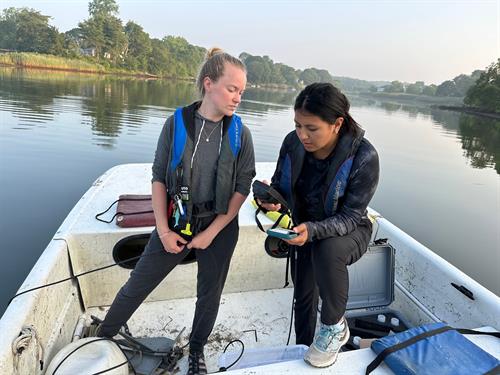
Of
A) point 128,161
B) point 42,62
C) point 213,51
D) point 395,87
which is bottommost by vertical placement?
point 128,161

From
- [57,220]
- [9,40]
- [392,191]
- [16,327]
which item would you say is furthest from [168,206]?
[9,40]

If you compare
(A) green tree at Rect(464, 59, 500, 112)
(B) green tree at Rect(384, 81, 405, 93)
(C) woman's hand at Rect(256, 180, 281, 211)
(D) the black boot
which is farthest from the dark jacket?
(B) green tree at Rect(384, 81, 405, 93)

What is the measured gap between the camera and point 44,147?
30.7 ft

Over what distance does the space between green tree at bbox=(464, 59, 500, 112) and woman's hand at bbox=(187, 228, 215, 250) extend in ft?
179

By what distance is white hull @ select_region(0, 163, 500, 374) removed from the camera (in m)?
2.00

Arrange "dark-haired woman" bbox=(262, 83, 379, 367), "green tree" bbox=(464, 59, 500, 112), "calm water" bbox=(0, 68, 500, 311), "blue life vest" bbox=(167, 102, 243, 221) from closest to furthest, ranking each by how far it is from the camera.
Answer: "dark-haired woman" bbox=(262, 83, 379, 367), "blue life vest" bbox=(167, 102, 243, 221), "calm water" bbox=(0, 68, 500, 311), "green tree" bbox=(464, 59, 500, 112)

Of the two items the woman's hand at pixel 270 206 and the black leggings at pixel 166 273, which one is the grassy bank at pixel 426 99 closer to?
the woman's hand at pixel 270 206

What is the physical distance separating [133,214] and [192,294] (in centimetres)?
93

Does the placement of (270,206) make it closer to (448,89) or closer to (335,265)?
(335,265)

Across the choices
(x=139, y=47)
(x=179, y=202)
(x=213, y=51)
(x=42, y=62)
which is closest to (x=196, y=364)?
(x=179, y=202)

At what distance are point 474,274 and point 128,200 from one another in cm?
596

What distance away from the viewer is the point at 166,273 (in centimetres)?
208

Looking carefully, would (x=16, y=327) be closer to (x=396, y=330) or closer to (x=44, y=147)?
(x=396, y=330)

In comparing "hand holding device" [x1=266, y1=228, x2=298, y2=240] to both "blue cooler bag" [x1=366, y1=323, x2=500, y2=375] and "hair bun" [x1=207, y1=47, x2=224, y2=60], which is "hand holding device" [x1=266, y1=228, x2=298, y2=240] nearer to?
"blue cooler bag" [x1=366, y1=323, x2=500, y2=375]
